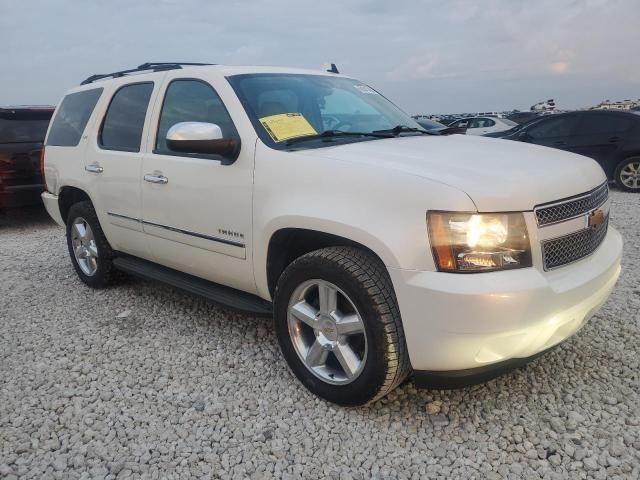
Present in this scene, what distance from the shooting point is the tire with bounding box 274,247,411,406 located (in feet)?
7.52

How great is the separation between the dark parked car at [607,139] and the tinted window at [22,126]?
836cm

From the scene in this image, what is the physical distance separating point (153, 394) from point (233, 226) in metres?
1.00

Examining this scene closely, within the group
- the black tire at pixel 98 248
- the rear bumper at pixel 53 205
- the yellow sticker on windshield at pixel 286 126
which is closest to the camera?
the yellow sticker on windshield at pixel 286 126

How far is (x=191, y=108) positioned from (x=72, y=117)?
186cm

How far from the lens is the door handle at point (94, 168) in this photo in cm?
395

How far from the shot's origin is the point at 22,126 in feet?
24.4

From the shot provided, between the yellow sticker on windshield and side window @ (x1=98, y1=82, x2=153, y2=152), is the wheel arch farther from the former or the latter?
the yellow sticker on windshield

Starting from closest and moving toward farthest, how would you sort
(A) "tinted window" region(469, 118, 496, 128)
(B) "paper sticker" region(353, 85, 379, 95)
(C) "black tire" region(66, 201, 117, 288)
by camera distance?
(B) "paper sticker" region(353, 85, 379, 95)
(C) "black tire" region(66, 201, 117, 288)
(A) "tinted window" region(469, 118, 496, 128)

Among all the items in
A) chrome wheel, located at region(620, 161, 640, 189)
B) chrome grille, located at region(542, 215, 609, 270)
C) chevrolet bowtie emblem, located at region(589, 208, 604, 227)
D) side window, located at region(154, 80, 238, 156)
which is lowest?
chrome wheel, located at region(620, 161, 640, 189)

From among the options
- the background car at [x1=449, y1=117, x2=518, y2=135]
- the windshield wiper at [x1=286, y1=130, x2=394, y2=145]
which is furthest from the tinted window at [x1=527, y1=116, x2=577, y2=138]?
the windshield wiper at [x1=286, y1=130, x2=394, y2=145]

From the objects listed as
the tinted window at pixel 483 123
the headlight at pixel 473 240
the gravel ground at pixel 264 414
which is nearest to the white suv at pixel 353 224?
the headlight at pixel 473 240

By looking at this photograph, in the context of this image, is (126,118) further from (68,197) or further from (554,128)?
(554,128)

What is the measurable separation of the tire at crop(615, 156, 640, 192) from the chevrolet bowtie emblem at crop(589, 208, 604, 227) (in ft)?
23.8

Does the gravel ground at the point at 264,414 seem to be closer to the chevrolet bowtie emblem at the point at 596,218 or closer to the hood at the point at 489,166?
the chevrolet bowtie emblem at the point at 596,218
